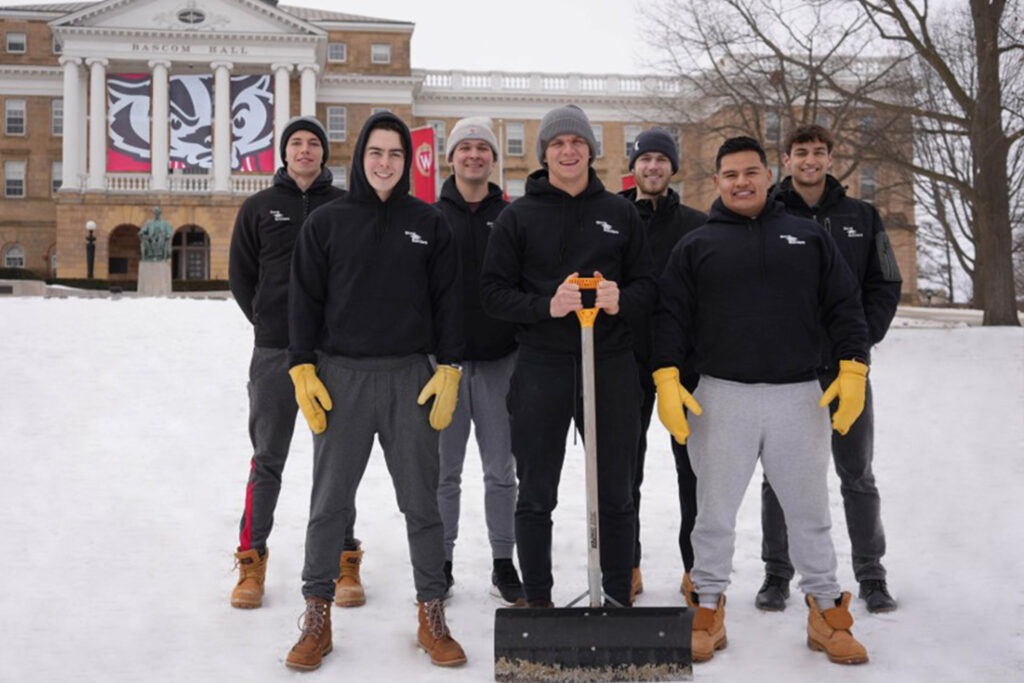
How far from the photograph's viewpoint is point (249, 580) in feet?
16.8

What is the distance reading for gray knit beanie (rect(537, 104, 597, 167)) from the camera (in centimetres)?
455

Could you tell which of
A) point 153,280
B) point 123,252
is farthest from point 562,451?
point 123,252

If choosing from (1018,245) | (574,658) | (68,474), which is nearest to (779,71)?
(1018,245)

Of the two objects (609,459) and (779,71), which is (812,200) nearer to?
(609,459)

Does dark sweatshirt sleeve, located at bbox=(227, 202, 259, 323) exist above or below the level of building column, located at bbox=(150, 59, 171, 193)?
below

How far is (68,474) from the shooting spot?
7.80m

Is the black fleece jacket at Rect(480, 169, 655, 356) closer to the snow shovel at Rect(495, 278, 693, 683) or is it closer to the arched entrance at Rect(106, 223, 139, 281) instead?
the snow shovel at Rect(495, 278, 693, 683)

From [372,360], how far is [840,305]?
7.29 feet

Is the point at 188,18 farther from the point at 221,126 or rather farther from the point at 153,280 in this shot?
the point at 153,280

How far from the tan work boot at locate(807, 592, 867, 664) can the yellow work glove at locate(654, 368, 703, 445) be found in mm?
1024

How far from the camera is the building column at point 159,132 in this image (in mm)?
46125

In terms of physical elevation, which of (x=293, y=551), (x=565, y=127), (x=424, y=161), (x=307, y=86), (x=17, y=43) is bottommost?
(x=293, y=551)

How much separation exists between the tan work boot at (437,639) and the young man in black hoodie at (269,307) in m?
0.94

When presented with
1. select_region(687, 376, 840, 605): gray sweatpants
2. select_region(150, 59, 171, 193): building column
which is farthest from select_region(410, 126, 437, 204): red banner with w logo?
select_region(150, 59, 171, 193): building column
